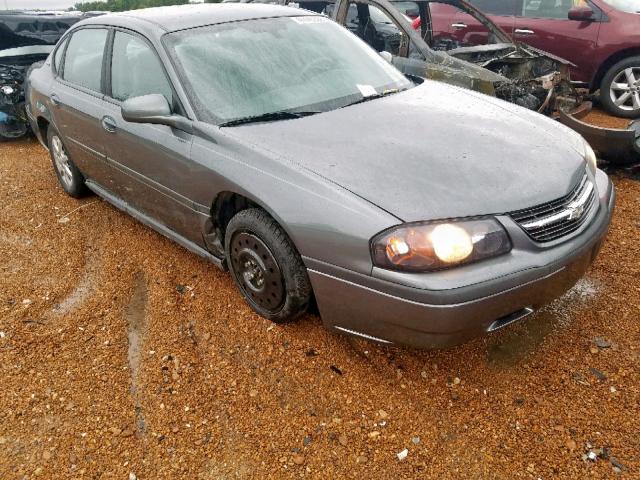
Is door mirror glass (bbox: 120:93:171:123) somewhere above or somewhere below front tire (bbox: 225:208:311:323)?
above

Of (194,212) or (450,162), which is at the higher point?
(450,162)

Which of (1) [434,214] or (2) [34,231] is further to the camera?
(2) [34,231]

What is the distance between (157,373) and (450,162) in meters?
1.77

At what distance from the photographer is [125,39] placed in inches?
134

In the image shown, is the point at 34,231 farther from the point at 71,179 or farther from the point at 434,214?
the point at 434,214

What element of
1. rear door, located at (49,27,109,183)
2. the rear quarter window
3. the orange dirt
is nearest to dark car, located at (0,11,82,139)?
the rear quarter window

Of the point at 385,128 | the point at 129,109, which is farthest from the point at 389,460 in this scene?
the point at 129,109

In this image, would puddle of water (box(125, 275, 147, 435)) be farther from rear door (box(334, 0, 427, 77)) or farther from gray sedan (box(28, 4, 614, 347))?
rear door (box(334, 0, 427, 77))

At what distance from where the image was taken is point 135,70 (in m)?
3.31

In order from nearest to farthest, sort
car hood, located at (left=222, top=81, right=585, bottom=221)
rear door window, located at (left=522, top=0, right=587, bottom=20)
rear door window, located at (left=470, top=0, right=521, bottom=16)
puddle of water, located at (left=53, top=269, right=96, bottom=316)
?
car hood, located at (left=222, top=81, right=585, bottom=221) < puddle of water, located at (left=53, top=269, right=96, bottom=316) < rear door window, located at (left=522, top=0, right=587, bottom=20) < rear door window, located at (left=470, top=0, right=521, bottom=16)

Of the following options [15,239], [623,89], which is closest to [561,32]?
[623,89]

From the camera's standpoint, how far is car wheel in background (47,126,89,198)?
454 centimetres

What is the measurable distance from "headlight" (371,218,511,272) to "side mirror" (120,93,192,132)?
137 cm

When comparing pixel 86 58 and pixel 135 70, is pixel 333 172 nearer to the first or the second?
pixel 135 70
